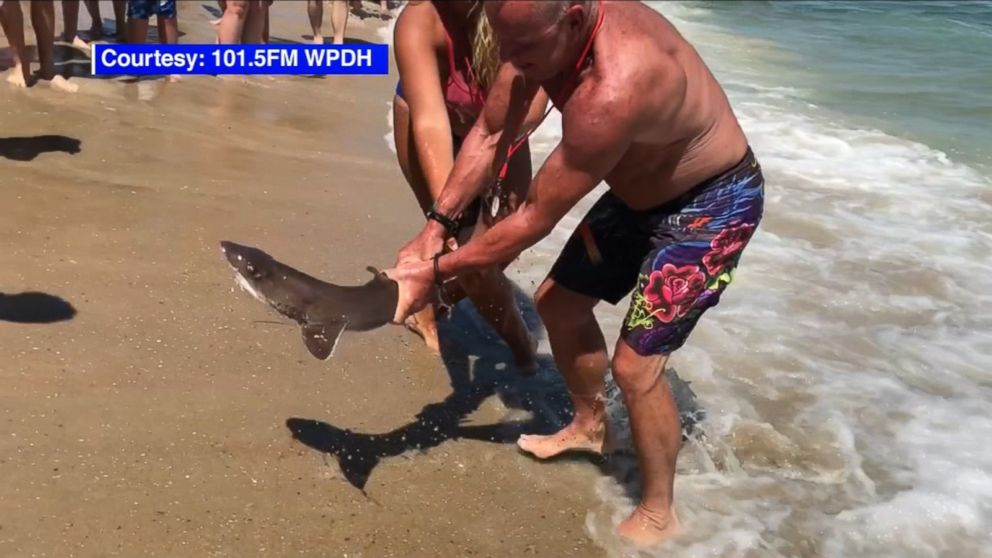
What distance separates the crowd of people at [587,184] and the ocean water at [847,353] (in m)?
0.47

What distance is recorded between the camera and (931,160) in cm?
788

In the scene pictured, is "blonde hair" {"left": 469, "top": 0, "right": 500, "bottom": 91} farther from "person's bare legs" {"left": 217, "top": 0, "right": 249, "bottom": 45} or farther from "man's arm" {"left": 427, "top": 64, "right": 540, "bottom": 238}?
"person's bare legs" {"left": 217, "top": 0, "right": 249, "bottom": 45}

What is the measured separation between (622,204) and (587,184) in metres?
0.62

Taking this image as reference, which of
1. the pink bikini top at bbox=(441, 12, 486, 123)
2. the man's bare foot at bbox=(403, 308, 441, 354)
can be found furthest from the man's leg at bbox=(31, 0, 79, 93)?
the pink bikini top at bbox=(441, 12, 486, 123)

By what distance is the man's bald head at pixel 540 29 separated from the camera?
2.32m

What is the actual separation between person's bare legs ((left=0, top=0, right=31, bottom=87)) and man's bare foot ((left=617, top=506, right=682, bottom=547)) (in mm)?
5631

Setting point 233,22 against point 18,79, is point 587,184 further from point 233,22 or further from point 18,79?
point 233,22

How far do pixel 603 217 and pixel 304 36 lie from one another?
368 inches

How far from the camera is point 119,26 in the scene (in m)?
9.32

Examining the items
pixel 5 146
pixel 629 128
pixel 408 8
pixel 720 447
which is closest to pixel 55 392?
pixel 408 8

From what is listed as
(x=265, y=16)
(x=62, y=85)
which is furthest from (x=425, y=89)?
(x=265, y=16)

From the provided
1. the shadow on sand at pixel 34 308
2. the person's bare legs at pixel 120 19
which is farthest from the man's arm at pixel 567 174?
the person's bare legs at pixel 120 19

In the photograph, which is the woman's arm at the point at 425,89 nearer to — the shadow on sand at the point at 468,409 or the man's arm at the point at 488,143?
the man's arm at the point at 488,143

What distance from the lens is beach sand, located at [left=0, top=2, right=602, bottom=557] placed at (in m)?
2.97
